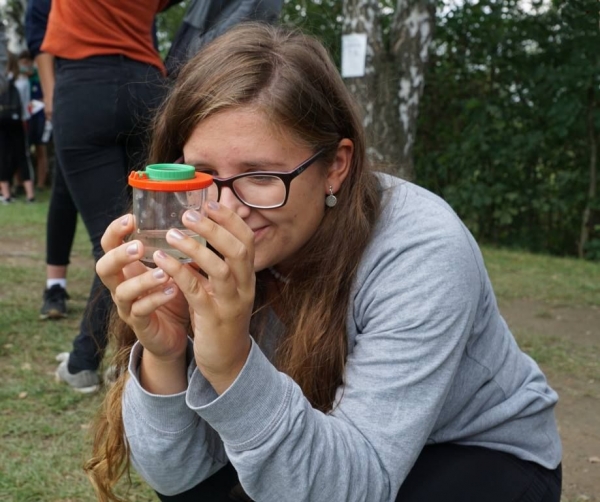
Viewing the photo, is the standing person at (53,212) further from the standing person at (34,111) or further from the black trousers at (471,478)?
the standing person at (34,111)

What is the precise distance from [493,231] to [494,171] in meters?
0.67

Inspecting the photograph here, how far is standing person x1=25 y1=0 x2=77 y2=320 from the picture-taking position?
3.52 metres

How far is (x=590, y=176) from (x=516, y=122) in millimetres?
903

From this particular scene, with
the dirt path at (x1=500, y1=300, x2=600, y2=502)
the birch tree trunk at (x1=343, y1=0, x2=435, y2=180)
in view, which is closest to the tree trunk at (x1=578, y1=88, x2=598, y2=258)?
the birch tree trunk at (x1=343, y1=0, x2=435, y2=180)

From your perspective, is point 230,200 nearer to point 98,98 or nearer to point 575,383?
point 98,98

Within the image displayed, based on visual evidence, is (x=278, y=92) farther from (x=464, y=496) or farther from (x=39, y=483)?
(x=39, y=483)

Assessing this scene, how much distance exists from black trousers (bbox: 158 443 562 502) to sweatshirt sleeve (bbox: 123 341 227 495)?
10cm

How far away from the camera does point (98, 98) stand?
277 cm

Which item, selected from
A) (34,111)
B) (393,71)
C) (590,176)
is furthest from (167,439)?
(34,111)

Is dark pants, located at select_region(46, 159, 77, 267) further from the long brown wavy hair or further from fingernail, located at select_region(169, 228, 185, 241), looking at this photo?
fingernail, located at select_region(169, 228, 185, 241)

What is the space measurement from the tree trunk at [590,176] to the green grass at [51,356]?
91 cm

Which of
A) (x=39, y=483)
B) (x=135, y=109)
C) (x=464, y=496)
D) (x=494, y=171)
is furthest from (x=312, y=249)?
(x=494, y=171)

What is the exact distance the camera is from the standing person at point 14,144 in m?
10.1

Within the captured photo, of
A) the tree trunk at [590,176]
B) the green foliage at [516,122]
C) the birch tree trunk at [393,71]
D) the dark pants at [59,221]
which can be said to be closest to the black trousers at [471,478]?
the dark pants at [59,221]
